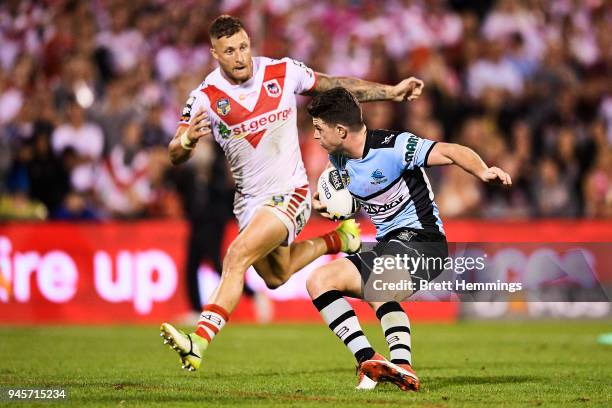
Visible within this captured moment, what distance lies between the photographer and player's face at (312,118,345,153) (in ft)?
27.3

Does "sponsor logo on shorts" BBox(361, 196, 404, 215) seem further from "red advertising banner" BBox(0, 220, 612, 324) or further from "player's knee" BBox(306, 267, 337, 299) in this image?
"red advertising banner" BBox(0, 220, 612, 324)

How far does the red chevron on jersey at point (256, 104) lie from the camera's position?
8.80 metres

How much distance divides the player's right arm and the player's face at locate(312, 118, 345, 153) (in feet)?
2.82

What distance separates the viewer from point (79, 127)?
17.5 metres

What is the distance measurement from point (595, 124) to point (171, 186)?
7349mm

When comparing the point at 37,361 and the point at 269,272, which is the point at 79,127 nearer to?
the point at 37,361

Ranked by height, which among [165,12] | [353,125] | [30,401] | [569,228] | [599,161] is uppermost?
[165,12]

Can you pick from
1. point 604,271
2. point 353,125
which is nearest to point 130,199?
point 604,271

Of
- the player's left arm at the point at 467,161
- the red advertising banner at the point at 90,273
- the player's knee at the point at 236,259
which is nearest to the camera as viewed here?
the player's left arm at the point at 467,161

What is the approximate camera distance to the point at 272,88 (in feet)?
29.4

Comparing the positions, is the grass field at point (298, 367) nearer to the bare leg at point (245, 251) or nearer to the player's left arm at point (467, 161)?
the bare leg at point (245, 251)

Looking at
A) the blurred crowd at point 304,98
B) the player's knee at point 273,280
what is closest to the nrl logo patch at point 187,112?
the player's knee at point 273,280

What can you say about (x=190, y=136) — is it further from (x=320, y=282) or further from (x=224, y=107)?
(x=320, y=282)

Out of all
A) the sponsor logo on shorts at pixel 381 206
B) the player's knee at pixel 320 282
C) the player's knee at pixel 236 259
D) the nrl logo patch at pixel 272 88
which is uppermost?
the nrl logo patch at pixel 272 88
